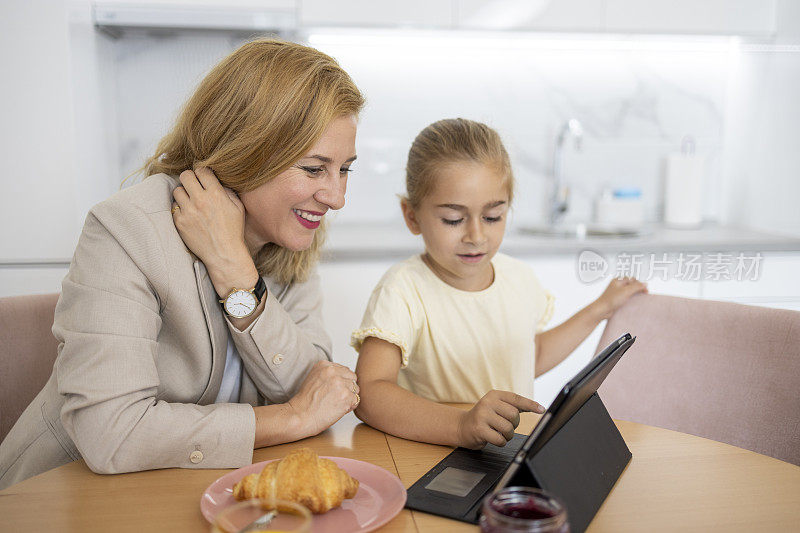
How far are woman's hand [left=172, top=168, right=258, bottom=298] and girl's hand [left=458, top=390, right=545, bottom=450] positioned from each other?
0.40 m

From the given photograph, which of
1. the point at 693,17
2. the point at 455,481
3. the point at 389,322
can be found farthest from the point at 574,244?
the point at 455,481

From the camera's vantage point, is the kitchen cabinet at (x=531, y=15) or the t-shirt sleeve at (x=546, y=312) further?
the kitchen cabinet at (x=531, y=15)

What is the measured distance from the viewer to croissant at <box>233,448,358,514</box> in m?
0.74

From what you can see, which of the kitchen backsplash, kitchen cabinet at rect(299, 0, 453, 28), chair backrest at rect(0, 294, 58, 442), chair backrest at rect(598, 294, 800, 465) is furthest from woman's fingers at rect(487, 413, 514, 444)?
the kitchen backsplash

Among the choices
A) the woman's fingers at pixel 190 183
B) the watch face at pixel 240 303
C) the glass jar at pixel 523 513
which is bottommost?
the glass jar at pixel 523 513

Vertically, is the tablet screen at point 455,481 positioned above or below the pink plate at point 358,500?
below

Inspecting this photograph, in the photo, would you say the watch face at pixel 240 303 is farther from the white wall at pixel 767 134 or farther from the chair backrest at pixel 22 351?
the white wall at pixel 767 134

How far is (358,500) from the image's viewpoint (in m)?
0.81

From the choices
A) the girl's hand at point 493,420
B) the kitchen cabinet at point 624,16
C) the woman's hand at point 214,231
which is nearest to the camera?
the girl's hand at point 493,420

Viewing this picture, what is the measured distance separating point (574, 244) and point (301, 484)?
5.90 ft

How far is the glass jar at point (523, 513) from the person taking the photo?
51 cm

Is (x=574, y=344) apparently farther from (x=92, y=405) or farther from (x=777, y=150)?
(x=777, y=150)

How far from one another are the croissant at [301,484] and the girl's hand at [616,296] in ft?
2.87

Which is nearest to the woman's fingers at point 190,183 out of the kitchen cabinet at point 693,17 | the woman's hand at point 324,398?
the woman's hand at point 324,398
